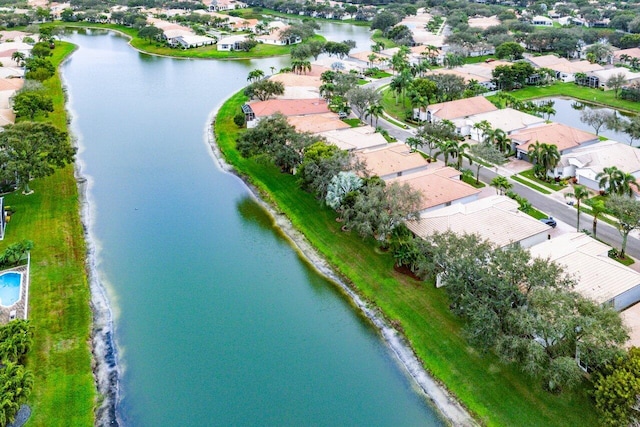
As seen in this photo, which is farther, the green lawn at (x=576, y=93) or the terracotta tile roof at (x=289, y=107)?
the green lawn at (x=576, y=93)

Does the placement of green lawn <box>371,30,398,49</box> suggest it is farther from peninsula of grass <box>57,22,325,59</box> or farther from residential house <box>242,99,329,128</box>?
residential house <box>242,99,329,128</box>

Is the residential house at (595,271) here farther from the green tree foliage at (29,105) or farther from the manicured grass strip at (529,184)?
the green tree foliage at (29,105)

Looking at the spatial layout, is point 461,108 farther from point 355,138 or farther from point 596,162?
point 596,162

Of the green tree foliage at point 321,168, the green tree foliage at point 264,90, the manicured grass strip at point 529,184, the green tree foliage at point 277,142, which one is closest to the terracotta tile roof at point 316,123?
the green tree foliage at point 277,142

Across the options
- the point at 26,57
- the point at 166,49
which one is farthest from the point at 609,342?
the point at 166,49

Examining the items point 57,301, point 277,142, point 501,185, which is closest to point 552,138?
point 501,185

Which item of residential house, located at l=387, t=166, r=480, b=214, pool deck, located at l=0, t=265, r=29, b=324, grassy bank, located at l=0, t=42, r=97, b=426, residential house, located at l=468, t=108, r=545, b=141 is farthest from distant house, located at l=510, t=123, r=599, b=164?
pool deck, located at l=0, t=265, r=29, b=324

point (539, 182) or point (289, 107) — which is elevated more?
point (289, 107)
